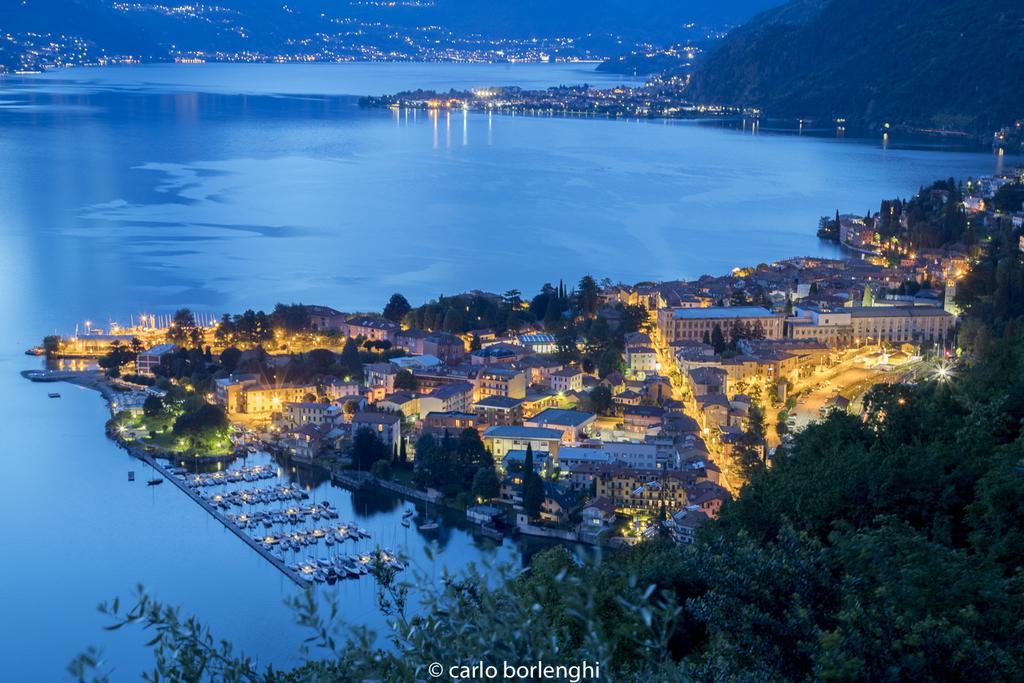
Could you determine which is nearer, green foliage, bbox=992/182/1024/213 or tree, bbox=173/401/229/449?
→ tree, bbox=173/401/229/449

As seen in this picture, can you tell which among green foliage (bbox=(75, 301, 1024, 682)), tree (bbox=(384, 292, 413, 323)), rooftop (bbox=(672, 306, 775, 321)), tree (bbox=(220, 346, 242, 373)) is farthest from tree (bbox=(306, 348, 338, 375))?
green foliage (bbox=(75, 301, 1024, 682))

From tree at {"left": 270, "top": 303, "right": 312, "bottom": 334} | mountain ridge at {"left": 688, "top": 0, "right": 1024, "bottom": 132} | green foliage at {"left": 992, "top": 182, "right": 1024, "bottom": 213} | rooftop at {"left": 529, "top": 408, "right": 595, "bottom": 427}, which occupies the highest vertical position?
mountain ridge at {"left": 688, "top": 0, "right": 1024, "bottom": 132}

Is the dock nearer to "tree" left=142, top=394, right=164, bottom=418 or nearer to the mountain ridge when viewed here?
"tree" left=142, top=394, right=164, bottom=418

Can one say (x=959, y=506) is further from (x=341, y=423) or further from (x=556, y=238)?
(x=556, y=238)

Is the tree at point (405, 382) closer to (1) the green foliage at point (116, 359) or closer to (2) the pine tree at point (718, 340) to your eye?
(1) the green foliage at point (116, 359)

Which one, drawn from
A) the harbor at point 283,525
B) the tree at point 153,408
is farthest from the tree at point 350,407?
the tree at point 153,408
